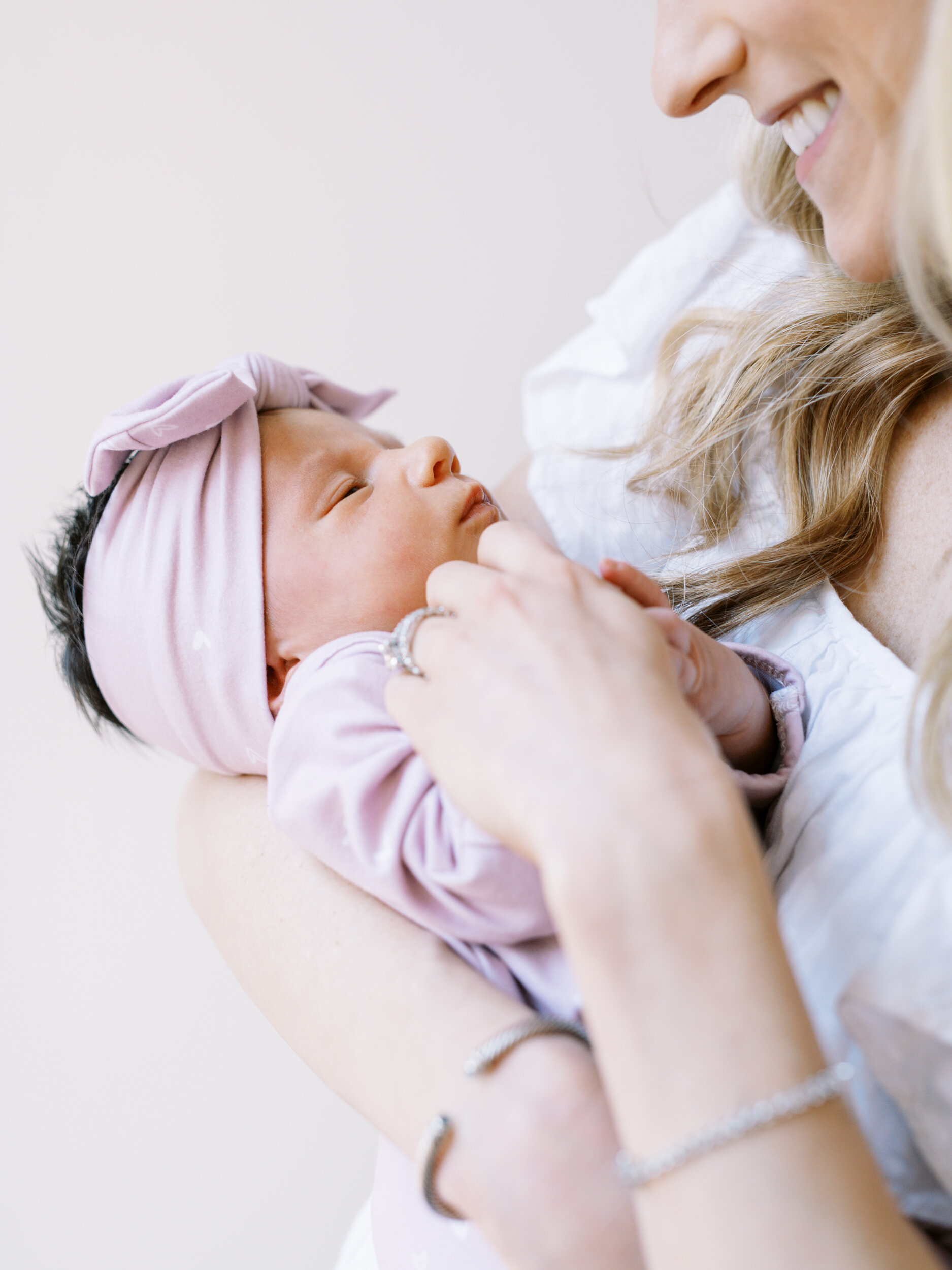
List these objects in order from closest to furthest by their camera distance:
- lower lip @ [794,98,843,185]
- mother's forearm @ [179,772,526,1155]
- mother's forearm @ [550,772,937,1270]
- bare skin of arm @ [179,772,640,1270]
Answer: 1. mother's forearm @ [550,772,937,1270]
2. bare skin of arm @ [179,772,640,1270]
3. mother's forearm @ [179,772,526,1155]
4. lower lip @ [794,98,843,185]

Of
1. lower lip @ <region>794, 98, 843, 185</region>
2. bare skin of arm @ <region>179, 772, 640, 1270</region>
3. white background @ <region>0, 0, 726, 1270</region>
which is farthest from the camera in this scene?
white background @ <region>0, 0, 726, 1270</region>

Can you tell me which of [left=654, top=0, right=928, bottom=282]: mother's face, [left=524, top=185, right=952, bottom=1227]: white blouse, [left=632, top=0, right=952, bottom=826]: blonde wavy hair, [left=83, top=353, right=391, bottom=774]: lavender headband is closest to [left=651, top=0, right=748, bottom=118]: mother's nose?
[left=654, top=0, right=928, bottom=282]: mother's face

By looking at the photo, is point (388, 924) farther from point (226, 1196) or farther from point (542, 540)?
point (226, 1196)

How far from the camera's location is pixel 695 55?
0.82 meters

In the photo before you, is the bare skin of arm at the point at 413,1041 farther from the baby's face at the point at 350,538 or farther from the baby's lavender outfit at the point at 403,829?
the baby's face at the point at 350,538

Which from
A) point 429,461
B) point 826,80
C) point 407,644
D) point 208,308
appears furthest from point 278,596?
point 208,308

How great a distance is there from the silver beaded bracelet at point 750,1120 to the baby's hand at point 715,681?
35 cm

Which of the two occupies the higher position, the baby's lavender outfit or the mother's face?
the mother's face

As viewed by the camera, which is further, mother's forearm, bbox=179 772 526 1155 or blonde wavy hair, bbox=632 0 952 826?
blonde wavy hair, bbox=632 0 952 826

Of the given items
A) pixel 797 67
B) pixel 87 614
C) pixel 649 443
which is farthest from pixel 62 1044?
pixel 797 67

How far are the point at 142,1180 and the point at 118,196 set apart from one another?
1709 mm

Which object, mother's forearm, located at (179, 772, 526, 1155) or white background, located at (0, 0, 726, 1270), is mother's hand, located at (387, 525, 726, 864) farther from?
white background, located at (0, 0, 726, 1270)

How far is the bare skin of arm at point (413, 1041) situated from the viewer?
0.59m

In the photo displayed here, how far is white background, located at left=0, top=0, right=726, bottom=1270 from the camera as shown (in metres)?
1.59
